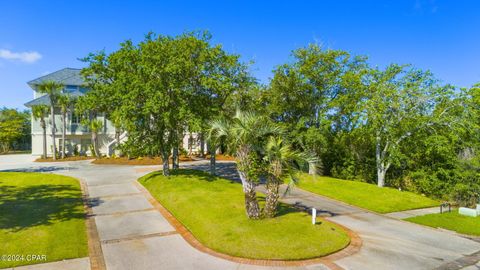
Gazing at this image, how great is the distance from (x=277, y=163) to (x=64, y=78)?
40.7m

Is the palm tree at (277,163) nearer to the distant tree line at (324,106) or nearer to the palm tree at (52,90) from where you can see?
the distant tree line at (324,106)

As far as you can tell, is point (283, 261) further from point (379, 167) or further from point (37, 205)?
point (379, 167)

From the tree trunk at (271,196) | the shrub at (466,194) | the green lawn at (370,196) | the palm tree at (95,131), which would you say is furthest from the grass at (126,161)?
the shrub at (466,194)

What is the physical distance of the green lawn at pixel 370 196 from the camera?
17.5m

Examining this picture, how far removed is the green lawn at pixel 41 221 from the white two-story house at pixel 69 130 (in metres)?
19.2

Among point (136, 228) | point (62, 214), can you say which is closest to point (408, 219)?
point (136, 228)

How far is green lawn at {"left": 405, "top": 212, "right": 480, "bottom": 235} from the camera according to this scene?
537 inches

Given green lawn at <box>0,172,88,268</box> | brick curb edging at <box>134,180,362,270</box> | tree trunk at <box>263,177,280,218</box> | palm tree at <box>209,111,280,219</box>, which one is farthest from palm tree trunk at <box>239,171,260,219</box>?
green lawn at <box>0,172,88,268</box>

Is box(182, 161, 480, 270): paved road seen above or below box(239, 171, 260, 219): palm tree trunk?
below

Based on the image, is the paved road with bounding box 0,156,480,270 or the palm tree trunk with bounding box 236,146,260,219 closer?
the paved road with bounding box 0,156,480,270

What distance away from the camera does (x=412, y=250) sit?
35.2 ft

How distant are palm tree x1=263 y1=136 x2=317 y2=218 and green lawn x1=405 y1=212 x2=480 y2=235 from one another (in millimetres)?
7542

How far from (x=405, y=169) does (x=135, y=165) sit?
2650 cm

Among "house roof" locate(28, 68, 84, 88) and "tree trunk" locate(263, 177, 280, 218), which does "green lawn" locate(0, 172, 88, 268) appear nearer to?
"tree trunk" locate(263, 177, 280, 218)
